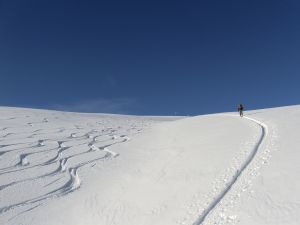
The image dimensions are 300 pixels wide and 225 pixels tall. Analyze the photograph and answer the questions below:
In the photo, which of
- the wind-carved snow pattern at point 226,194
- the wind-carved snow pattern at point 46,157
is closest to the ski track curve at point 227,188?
the wind-carved snow pattern at point 226,194

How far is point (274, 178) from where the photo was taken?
1212cm

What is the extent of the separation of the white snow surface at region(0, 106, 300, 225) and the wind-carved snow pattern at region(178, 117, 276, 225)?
3cm

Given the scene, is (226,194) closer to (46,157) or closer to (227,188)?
(227,188)

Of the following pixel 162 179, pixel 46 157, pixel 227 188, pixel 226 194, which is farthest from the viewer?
pixel 46 157

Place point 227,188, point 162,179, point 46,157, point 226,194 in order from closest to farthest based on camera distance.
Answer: point 226,194 → point 227,188 → point 162,179 → point 46,157

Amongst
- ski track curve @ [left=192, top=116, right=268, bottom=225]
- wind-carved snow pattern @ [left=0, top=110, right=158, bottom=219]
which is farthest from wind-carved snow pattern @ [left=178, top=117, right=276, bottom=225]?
wind-carved snow pattern @ [left=0, top=110, right=158, bottom=219]

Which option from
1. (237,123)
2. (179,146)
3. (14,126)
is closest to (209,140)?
(179,146)

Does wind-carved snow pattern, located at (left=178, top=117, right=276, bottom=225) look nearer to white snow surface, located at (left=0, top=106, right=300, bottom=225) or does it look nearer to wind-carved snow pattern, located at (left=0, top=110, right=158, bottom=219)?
white snow surface, located at (left=0, top=106, right=300, bottom=225)

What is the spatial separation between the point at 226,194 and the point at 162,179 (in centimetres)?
367

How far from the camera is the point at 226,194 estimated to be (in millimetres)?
11742

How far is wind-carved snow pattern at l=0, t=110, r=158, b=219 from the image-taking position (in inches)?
577

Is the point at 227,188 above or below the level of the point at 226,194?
above

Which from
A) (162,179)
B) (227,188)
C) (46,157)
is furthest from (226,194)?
(46,157)

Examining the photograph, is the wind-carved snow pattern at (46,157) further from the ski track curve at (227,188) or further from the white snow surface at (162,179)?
the ski track curve at (227,188)
